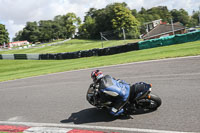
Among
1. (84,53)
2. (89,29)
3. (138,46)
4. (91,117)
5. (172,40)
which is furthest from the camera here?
(89,29)

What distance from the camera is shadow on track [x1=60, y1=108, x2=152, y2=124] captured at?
18.6 ft

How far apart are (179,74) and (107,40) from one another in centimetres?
1808

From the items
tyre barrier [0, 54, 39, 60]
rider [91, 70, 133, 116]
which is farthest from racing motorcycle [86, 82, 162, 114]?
tyre barrier [0, 54, 39, 60]

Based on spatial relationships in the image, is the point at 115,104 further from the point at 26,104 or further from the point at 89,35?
the point at 89,35

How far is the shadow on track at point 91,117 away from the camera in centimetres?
568

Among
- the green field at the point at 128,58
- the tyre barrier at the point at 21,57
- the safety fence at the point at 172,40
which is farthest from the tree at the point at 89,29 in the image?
the safety fence at the point at 172,40

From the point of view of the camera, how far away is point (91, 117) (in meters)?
5.99

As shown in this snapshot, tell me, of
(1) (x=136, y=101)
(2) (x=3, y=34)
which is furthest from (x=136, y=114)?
(2) (x=3, y=34)

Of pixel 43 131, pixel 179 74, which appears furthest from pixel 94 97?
pixel 179 74

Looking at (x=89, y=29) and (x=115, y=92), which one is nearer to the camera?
(x=115, y=92)

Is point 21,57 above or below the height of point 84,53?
above

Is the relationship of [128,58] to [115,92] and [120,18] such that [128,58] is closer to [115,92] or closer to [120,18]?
[115,92]

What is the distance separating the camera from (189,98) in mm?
5891

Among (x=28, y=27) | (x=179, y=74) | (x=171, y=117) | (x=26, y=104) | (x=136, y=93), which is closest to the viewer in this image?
(x=171, y=117)
